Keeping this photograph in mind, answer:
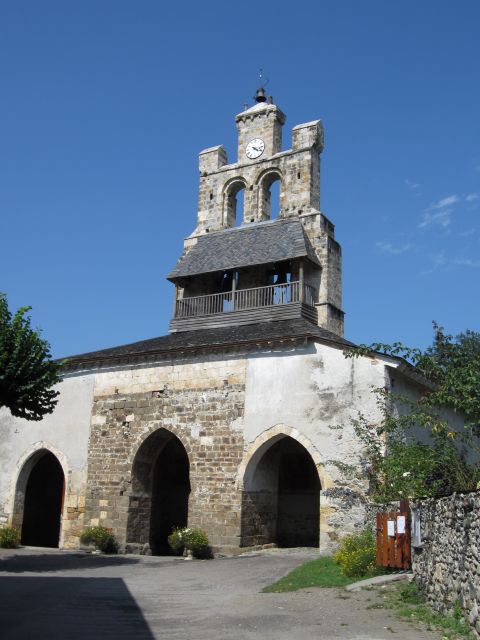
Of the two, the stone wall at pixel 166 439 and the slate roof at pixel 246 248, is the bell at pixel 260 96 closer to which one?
the slate roof at pixel 246 248

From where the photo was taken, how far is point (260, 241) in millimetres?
21516

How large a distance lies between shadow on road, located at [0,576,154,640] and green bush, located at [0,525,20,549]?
6.44 meters

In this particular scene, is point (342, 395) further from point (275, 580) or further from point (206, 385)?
point (275, 580)

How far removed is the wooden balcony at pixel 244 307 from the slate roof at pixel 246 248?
0.90 m

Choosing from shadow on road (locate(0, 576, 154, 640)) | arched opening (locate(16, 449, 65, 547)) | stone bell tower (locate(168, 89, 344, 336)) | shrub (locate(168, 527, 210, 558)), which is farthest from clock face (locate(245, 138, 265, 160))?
shadow on road (locate(0, 576, 154, 640))

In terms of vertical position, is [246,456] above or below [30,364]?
below

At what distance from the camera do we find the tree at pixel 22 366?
13000mm

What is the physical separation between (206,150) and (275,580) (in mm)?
17626

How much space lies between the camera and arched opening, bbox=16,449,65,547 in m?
18.9

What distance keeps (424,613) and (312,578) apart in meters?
3.29

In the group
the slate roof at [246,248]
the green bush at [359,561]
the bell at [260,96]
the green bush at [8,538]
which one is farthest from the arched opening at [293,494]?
the bell at [260,96]

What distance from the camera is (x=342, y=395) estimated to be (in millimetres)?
14609

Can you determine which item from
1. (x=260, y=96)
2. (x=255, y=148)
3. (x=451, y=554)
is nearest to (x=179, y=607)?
(x=451, y=554)

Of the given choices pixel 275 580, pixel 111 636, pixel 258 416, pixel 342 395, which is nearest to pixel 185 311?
pixel 258 416
